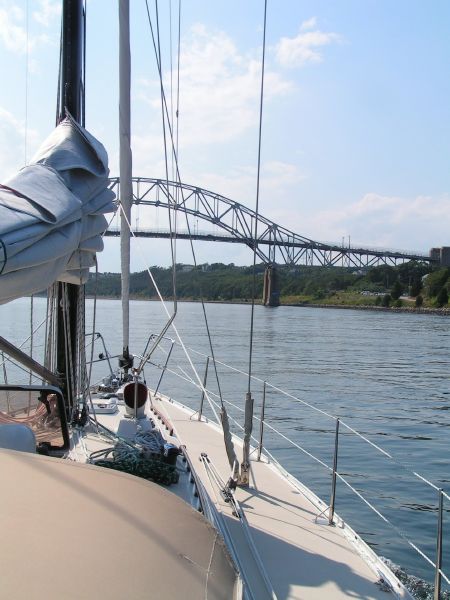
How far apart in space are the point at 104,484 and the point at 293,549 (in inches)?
88.1

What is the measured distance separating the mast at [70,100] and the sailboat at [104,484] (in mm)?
12

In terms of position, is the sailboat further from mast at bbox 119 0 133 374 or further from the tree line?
the tree line

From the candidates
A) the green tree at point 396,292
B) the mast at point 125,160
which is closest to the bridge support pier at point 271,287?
the green tree at point 396,292

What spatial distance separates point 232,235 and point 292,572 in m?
79.3

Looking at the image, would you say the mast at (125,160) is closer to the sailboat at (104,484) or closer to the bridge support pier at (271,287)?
the sailboat at (104,484)

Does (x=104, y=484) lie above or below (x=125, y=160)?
below

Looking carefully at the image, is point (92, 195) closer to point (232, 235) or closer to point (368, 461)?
point (368, 461)

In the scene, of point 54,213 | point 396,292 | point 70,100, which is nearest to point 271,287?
point 396,292

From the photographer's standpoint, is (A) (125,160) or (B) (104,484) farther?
(A) (125,160)

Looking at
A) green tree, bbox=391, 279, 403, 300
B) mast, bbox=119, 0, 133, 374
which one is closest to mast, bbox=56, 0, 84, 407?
mast, bbox=119, 0, 133, 374

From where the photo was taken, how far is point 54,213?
3445 mm

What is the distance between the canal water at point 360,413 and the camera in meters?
6.79

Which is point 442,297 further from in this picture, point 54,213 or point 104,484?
point 104,484

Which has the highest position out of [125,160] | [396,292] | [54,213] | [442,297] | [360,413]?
[125,160]
